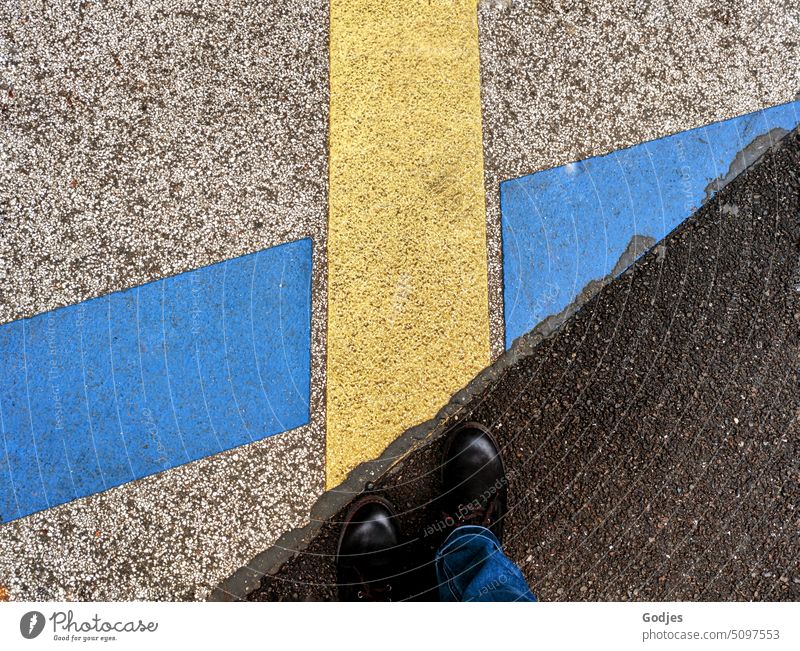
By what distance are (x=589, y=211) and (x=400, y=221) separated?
0.75 meters

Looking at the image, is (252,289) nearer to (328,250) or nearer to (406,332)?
(328,250)

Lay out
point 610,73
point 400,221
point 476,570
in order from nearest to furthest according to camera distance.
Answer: point 476,570
point 400,221
point 610,73

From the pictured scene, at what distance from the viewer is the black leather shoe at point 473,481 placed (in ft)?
6.86

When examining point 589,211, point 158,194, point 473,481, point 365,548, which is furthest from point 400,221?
point 365,548

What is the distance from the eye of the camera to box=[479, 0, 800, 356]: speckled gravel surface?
2193 mm

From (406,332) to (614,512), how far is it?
1.07 m

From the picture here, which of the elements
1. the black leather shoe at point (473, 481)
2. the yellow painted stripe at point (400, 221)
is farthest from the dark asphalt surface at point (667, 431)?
the yellow painted stripe at point (400, 221)

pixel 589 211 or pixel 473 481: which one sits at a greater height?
pixel 589 211

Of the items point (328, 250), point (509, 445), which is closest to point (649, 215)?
point (509, 445)

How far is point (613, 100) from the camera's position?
2.23 meters

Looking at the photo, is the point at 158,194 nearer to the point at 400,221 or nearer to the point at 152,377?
the point at 152,377

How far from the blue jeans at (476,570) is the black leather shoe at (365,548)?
21 centimetres

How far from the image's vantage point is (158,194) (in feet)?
6.91
